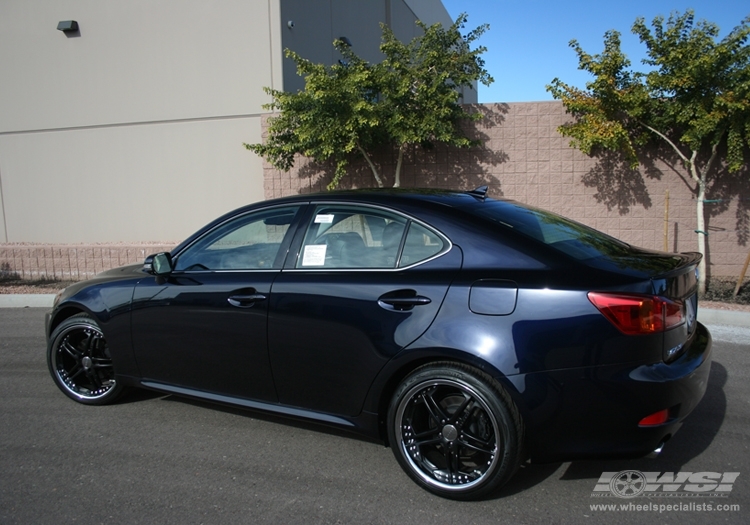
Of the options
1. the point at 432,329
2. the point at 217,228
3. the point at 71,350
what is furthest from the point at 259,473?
the point at 71,350

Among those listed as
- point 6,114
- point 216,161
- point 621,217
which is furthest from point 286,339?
point 6,114

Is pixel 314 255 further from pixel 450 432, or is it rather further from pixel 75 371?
pixel 75 371

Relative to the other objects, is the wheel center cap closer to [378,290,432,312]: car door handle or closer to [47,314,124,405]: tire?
[378,290,432,312]: car door handle

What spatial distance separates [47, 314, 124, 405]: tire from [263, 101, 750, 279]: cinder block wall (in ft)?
26.8

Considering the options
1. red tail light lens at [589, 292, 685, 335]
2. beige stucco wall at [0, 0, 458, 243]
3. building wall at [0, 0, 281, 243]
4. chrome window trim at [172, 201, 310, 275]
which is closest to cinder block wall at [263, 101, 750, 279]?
beige stucco wall at [0, 0, 458, 243]

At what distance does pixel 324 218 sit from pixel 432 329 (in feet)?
3.79

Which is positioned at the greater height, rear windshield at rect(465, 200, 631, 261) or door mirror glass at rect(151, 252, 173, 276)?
rear windshield at rect(465, 200, 631, 261)

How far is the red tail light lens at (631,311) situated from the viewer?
3137 mm

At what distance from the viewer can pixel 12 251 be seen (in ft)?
44.1

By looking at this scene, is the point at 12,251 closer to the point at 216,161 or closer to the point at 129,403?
the point at 216,161

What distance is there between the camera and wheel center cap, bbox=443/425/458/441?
11.2 feet

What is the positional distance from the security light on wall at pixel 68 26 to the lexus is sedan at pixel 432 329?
446 inches

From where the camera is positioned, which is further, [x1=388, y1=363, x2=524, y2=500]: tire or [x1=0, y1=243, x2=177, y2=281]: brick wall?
[x1=0, y1=243, x2=177, y2=281]: brick wall

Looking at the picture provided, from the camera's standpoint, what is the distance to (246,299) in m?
4.06
